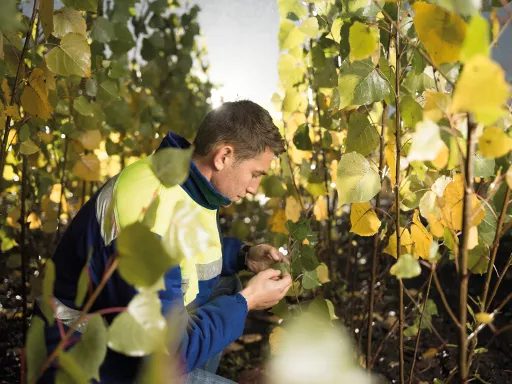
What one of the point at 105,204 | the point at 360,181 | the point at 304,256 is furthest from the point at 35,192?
the point at 360,181

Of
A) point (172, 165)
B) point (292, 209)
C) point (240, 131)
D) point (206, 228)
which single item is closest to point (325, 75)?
point (240, 131)

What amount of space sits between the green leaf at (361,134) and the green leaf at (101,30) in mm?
834

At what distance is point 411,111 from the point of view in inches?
31.2

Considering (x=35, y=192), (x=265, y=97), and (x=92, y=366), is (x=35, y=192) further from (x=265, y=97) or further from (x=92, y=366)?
(x=92, y=366)

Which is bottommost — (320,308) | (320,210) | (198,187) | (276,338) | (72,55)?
(276,338)

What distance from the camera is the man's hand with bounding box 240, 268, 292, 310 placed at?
1179mm

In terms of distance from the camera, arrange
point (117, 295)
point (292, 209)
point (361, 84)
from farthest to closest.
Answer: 1. point (292, 209)
2. point (117, 295)
3. point (361, 84)

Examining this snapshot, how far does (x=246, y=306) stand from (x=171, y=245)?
72 cm

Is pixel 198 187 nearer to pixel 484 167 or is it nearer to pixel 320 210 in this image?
pixel 320 210

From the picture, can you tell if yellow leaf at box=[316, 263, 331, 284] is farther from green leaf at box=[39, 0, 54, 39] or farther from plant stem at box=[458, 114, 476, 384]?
green leaf at box=[39, 0, 54, 39]

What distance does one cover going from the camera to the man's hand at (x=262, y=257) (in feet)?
4.59

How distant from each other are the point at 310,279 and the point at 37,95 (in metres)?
0.61

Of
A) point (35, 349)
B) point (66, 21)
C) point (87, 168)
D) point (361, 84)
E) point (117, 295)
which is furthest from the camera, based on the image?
point (87, 168)

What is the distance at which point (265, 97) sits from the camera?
313 centimetres
